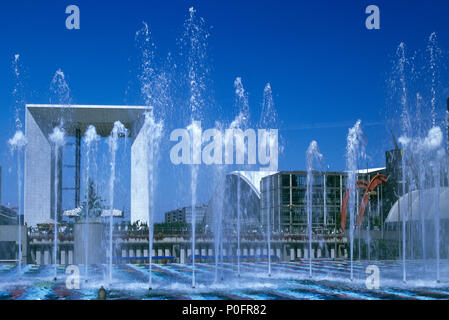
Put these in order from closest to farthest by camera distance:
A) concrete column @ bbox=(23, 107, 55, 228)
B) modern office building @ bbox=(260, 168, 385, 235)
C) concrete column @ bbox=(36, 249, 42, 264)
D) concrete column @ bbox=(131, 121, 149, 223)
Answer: concrete column @ bbox=(36, 249, 42, 264), concrete column @ bbox=(23, 107, 55, 228), concrete column @ bbox=(131, 121, 149, 223), modern office building @ bbox=(260, 168, 385, 235)

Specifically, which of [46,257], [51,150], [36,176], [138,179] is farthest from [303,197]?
[46,257]

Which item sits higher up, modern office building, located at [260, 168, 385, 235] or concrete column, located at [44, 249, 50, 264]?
modern office building, located at [260, 168, 385, 235]

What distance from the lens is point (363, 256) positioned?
82.6 feet

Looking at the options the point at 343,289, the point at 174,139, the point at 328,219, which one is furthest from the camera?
the point at 328,219

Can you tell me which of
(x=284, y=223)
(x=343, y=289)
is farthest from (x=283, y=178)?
(x=343, y=289)

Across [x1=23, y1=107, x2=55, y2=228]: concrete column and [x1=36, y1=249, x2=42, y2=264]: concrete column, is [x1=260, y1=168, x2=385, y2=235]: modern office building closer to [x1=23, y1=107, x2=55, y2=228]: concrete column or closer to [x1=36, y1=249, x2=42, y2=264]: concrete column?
[x1=23, y1=107, x2=55, y2=228]: concrete column

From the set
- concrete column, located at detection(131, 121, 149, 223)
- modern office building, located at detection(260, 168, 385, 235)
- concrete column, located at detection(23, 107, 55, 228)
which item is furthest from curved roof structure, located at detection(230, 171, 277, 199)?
concrete column, located at detection(23, 107, 55, 228)

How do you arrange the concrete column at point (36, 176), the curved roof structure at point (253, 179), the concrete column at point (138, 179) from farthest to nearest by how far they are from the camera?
1. the curved roof structure at point (253, 179)
2. the concrete column at point (138, 179)
3. the concrete column at point (36, 176)

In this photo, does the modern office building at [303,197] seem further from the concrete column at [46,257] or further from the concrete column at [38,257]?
the concrete column at [38,257]

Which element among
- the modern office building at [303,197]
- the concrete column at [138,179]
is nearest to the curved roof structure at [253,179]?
the modern office building at [303,197]

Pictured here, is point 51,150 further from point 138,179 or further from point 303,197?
point 303,197

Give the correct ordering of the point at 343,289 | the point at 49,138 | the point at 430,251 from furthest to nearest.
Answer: the point at 49,138 → the point at 430,251 → the point at 343,289
